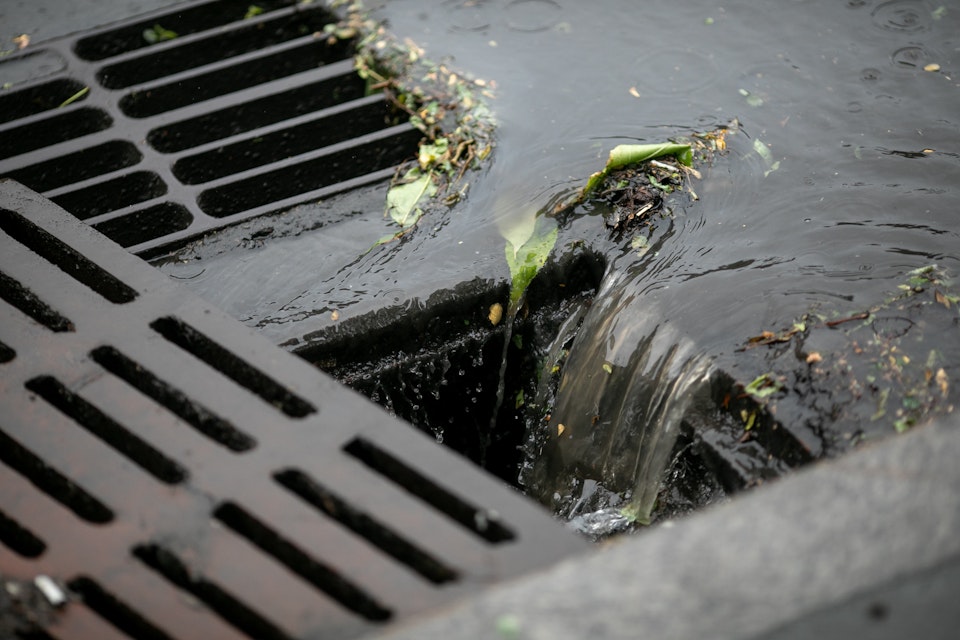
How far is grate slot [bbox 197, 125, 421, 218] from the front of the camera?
10.2 feet

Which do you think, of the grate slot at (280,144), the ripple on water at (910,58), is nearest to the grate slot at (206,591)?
the grate slot at (280,144)

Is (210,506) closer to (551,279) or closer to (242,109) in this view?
(551,279)

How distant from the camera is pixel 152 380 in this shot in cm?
210

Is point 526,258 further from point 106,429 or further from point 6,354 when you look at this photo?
point 6,354

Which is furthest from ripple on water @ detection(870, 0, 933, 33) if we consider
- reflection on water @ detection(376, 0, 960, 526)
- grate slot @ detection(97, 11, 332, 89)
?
grate slot @ detection(97, 11, 332, 89)

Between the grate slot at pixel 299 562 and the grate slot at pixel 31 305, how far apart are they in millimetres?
759

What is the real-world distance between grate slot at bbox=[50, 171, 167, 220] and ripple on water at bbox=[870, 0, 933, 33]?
2.43 meters

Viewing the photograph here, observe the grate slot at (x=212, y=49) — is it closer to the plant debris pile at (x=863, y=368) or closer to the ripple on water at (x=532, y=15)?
the ripple on water at (x=532, y=15)

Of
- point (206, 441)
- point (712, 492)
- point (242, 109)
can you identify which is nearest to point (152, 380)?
point (206, 441)

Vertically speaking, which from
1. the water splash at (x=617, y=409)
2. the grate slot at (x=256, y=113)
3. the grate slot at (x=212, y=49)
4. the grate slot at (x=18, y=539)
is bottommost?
the water splash at (x=617, y=409)

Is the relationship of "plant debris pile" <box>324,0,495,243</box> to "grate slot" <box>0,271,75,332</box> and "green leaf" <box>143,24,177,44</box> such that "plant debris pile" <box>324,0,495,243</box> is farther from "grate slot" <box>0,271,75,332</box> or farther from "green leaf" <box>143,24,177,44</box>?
"grate slot" <box>0,271,75,332</box>

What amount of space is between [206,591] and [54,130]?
2.17 metres

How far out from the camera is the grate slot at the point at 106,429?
1959 millimetres

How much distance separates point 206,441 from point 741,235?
1.51 metres
